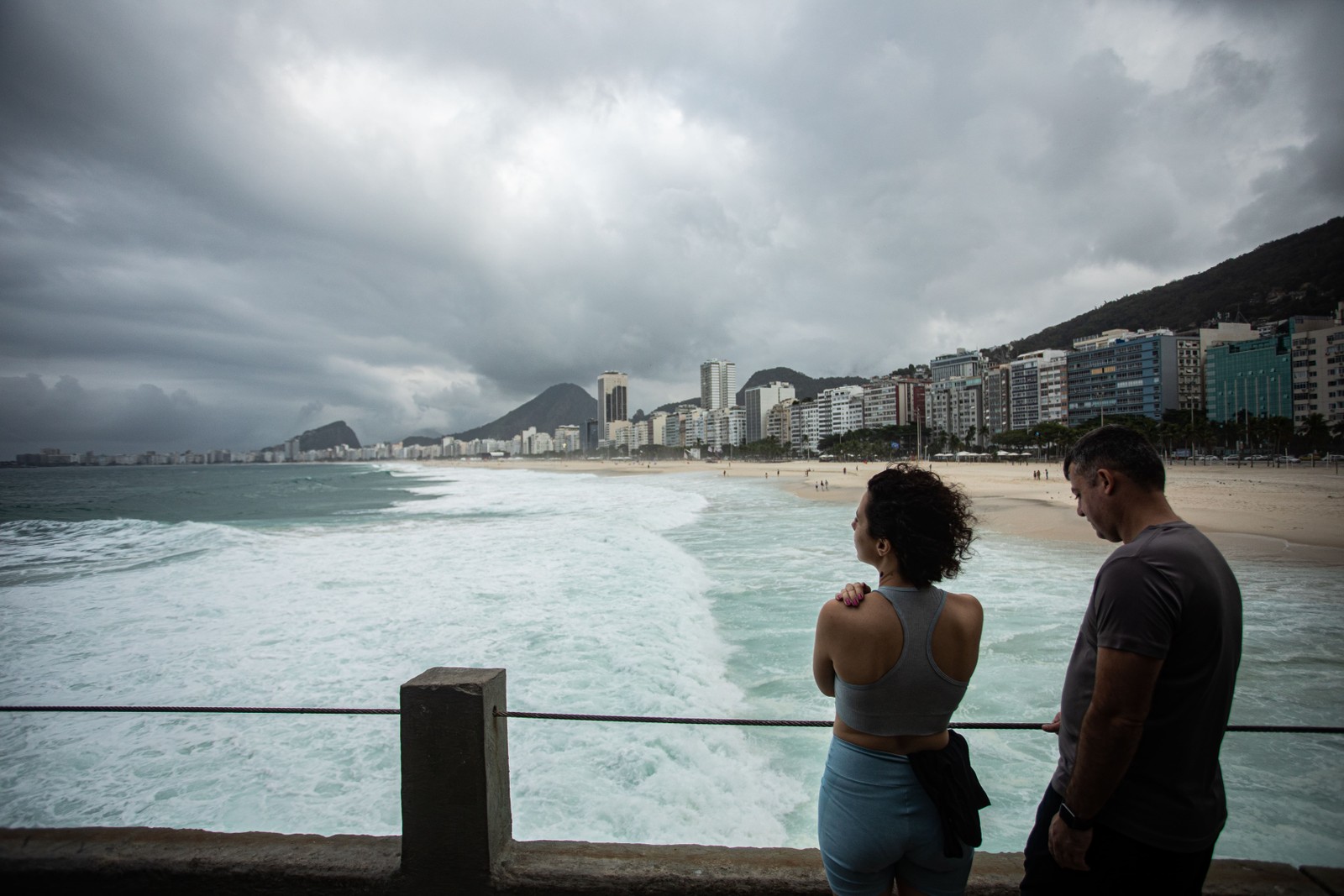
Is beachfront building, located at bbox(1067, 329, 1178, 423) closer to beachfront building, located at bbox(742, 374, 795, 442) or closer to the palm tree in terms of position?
the palm tree

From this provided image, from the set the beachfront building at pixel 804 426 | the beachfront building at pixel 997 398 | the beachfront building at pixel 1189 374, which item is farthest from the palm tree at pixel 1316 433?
the beachfront building at pixel 804 426

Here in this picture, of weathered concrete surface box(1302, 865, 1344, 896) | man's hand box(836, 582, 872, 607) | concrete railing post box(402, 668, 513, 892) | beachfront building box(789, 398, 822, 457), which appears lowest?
weathered concrete surface box(1302, 865, 1344, 896)

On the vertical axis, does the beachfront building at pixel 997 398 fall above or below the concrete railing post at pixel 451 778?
above

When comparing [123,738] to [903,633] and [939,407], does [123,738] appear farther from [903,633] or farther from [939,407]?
[939,407]

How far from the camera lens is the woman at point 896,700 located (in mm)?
1547

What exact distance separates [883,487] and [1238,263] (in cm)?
19425

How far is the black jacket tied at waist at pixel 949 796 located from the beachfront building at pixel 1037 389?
419 ft

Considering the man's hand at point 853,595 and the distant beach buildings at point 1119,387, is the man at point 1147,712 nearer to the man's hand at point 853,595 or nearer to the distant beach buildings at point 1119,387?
the man's hand at point 853,595

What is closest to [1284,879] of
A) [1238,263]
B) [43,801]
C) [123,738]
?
[43,801]

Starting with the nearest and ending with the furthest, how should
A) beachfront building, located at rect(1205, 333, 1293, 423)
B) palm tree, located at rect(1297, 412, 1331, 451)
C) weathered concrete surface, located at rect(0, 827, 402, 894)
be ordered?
weathered concrete surface, located at rect(0, 827, 402, 894) < palm tree, located at rect(1297, 412, 1331, 451) < beachfront building, located at rect(1205, 333, 1293, 423)

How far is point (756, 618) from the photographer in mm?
10023

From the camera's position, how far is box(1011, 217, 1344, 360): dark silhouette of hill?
98.4m

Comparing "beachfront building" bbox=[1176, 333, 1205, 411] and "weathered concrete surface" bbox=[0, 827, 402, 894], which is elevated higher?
"beachfront building" bbox=[1176, 333, 1205, 411]

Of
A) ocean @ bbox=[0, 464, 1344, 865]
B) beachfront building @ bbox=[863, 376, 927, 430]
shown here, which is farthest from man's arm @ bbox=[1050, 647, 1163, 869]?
beachfront building @ bbox=[863, 376, 927, 430]
